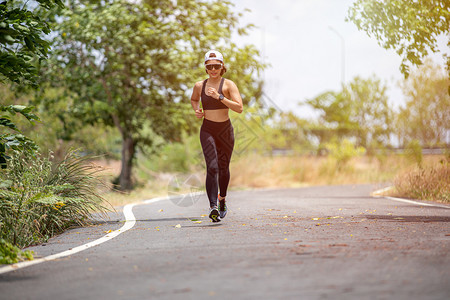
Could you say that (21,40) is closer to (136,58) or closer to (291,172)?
(136,58)

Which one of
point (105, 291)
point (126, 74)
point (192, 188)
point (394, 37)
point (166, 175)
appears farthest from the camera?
point (166, 175)

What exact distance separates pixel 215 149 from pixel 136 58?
8891 millimetres

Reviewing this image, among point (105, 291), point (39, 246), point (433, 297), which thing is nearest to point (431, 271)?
point (433, 297)

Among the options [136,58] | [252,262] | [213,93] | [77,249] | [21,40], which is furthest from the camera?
[136,58]

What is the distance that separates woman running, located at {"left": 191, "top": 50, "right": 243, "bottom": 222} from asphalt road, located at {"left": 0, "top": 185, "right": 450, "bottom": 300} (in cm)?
58

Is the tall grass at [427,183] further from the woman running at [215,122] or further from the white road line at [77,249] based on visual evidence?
the white road line at [77,249]

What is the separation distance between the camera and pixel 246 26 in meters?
17.3

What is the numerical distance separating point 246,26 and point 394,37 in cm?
711

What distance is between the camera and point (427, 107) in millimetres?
43281

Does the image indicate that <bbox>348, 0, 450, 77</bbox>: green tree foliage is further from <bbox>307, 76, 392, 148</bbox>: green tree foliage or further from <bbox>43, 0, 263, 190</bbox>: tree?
<bbox>307, 76, 392, 148</bbox>: green tree foliage

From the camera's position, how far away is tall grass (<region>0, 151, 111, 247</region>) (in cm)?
677

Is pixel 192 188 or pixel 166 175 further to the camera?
pixel 166 175

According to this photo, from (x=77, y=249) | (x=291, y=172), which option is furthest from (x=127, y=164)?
(x=77, y=249)

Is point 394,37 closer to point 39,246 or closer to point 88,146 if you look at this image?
point 39,246
